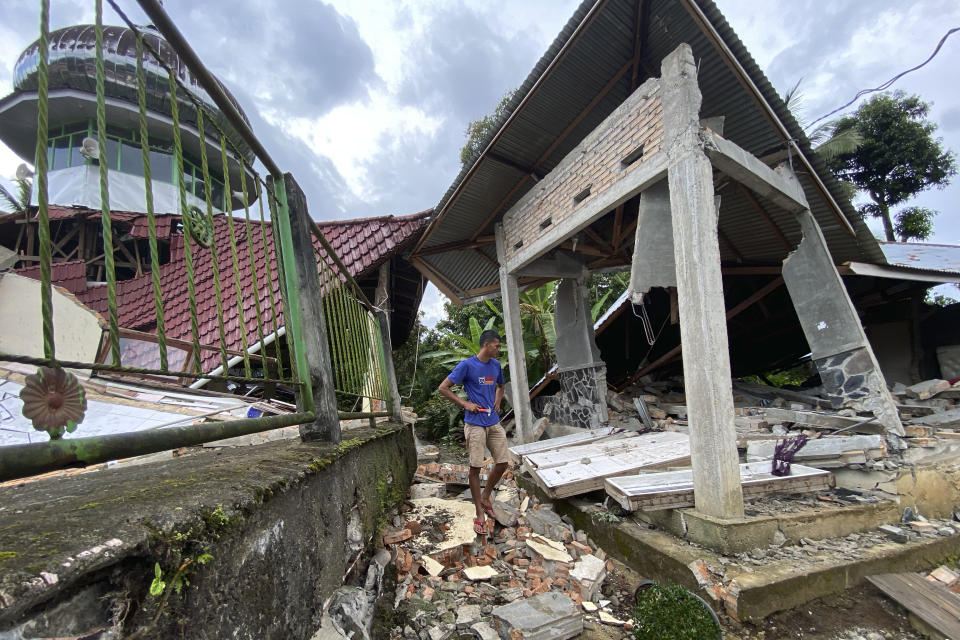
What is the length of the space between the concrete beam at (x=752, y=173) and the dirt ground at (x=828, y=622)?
3.32 m

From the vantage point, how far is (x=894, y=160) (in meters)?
16.5

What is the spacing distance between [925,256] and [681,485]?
8311mm

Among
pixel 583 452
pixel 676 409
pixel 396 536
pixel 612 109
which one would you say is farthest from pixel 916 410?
pixel 396 536

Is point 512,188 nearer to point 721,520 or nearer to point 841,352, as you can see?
point 841,352

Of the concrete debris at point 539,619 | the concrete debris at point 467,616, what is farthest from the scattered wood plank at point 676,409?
the concrete debris at point 467,616

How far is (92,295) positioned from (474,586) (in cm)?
1019

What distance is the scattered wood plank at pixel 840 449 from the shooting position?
3.75 metres

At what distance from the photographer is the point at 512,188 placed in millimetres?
6824

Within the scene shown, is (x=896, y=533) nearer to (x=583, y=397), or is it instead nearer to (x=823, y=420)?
(x=823, y=420)

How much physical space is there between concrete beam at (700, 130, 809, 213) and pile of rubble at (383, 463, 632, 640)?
3.49m

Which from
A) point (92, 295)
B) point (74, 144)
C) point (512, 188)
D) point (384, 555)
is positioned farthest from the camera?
point (74, 144)

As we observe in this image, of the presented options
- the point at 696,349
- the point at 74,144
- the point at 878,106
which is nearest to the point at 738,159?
the point at 696,349

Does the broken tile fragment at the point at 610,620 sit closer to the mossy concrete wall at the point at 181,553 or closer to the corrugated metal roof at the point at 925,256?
the mossy concrete wall at the point at 181,553

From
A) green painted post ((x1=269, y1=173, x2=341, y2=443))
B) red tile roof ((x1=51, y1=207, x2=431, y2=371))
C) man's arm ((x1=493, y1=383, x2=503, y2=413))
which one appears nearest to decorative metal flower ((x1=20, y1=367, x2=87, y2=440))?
green painted post ((x1=269, y1=173, x2=341, y2=443))
